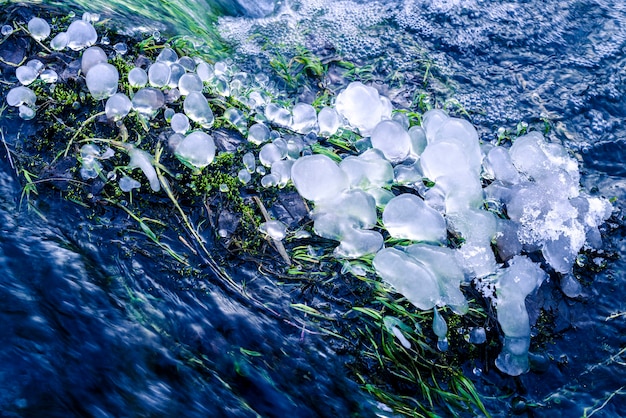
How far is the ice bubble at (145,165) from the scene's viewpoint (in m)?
2.76

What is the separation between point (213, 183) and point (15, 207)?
3.24 ft

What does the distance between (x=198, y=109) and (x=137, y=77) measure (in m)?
0.43

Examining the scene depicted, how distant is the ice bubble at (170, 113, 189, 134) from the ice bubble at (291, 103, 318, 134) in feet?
2.26

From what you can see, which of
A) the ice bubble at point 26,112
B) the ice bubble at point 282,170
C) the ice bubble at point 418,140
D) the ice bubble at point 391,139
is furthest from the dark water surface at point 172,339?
the ice bubble at point 418,140

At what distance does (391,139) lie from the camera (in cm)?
304

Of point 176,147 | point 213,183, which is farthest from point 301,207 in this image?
point 176,147

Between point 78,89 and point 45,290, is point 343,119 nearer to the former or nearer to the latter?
point 78,89

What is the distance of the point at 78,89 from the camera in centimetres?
303

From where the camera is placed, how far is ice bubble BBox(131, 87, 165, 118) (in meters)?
2.98

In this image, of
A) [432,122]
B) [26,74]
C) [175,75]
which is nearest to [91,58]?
[26,74]

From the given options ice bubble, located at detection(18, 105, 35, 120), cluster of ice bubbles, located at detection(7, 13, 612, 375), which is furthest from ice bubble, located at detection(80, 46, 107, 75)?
ice bubble, located at detection(18, 105, 35, 120)

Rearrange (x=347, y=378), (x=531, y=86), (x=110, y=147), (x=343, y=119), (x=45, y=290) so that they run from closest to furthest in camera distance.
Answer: (x=45, y=290), (x=347, y=378), (x=110, y=147), (x=343, y=119), (x=531, y=86)

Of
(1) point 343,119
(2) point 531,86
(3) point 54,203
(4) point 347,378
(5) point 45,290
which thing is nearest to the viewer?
(5) point 45,290

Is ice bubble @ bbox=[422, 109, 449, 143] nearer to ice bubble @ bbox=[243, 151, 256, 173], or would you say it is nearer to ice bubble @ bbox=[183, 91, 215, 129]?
ice bubble @ bbox=[243, 151, 256, 173]
